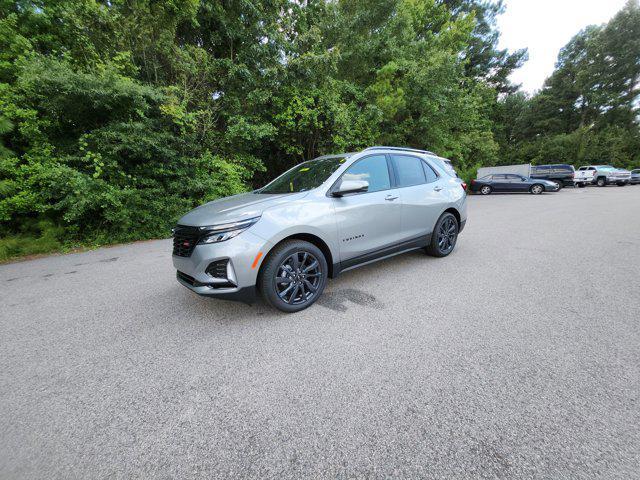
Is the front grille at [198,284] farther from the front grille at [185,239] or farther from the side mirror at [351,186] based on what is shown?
the side mirror at [351,186]

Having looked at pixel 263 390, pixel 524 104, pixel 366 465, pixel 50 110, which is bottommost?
pixel 366 465

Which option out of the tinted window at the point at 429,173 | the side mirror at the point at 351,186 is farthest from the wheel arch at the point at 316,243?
the tinted window at the point at 429,173

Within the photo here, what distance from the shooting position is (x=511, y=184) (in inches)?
671

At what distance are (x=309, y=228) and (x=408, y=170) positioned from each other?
6.65 feet

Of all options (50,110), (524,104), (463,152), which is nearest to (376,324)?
(50,110)

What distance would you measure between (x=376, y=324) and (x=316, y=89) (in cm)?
910

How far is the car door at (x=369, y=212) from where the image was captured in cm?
317

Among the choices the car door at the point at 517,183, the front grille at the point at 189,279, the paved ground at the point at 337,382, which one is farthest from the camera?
the car door at the point at 517,183

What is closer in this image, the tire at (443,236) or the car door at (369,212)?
the car door at (369,212)

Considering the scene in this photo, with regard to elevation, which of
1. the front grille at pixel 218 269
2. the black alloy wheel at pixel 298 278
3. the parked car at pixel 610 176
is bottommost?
the parked car at pixel 610 176

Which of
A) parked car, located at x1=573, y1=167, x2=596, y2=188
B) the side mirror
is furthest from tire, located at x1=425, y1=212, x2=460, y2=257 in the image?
parked car, located at x1=573, y1=167, x2=596, y2=188

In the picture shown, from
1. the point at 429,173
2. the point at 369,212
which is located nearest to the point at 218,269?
the point at 369,212

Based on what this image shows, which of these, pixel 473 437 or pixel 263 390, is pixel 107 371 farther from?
pixel 473 437

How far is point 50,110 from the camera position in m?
6.11
